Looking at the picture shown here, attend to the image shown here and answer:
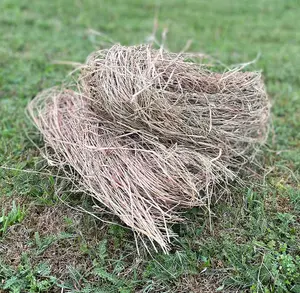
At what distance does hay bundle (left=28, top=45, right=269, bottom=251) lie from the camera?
2.24m

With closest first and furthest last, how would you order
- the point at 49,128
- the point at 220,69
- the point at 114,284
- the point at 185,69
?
the point at 114,284 → the point at 185,69 → the point at 49,128 → the point at 220,69

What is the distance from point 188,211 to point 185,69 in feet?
3.03

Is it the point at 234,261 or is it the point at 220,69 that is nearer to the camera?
the point at 234,261

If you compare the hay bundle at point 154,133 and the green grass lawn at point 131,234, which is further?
the hay bundle at point 154,133

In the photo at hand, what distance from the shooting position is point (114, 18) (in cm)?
526

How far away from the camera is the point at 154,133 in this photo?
96.3 inches

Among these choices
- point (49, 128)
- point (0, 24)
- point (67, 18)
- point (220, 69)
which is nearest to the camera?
point (49, 128)

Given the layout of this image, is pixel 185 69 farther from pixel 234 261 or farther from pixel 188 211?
pixel 234 261

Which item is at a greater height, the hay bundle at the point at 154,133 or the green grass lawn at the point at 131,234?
the hay bundle at the point at 154,133

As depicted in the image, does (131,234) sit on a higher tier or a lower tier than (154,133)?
lower

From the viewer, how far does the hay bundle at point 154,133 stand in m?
2.24

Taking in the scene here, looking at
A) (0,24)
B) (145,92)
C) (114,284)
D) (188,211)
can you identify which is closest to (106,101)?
(145,92)

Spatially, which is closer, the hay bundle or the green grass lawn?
the green grass lawn

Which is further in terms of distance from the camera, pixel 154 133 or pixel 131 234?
pixel 154 133
